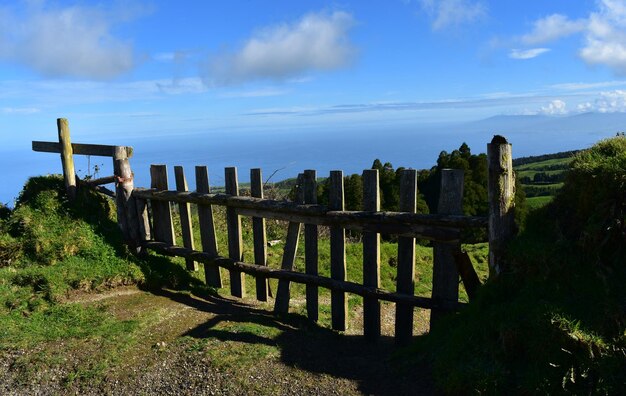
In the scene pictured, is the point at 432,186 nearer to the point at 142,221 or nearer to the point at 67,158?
the point at 142,221

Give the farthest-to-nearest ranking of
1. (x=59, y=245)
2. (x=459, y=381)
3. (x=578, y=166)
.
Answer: (x=59, y=245) → (x=578, y=166) → (x=459, y=381)

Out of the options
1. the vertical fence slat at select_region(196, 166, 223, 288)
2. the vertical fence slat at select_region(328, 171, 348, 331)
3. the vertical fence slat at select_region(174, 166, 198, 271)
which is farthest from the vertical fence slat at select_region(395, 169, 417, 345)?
the vertical fence slat at select_region(174, 166, 198, 271)

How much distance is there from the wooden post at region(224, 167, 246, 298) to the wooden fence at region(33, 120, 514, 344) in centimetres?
2

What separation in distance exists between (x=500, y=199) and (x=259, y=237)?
4409 millimetres

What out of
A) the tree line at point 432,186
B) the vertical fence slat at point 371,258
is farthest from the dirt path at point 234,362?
the tree line at point 432,186

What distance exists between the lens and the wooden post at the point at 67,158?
1019 centimetres

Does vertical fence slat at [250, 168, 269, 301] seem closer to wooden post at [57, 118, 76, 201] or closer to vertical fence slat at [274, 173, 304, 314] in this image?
vertical fence slat at [274, 173, 304, 314]

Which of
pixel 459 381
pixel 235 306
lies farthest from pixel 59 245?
pixel 459 381

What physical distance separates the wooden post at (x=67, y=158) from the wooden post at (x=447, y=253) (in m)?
7.86

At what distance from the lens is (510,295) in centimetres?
539

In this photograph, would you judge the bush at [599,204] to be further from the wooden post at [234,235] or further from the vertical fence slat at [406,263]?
the wooden post at [234,235]

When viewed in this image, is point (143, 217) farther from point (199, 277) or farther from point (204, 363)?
point (204, 363)

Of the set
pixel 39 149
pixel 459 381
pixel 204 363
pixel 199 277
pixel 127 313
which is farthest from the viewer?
pixel 39 149

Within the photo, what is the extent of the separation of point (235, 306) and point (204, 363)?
2.48 meters
